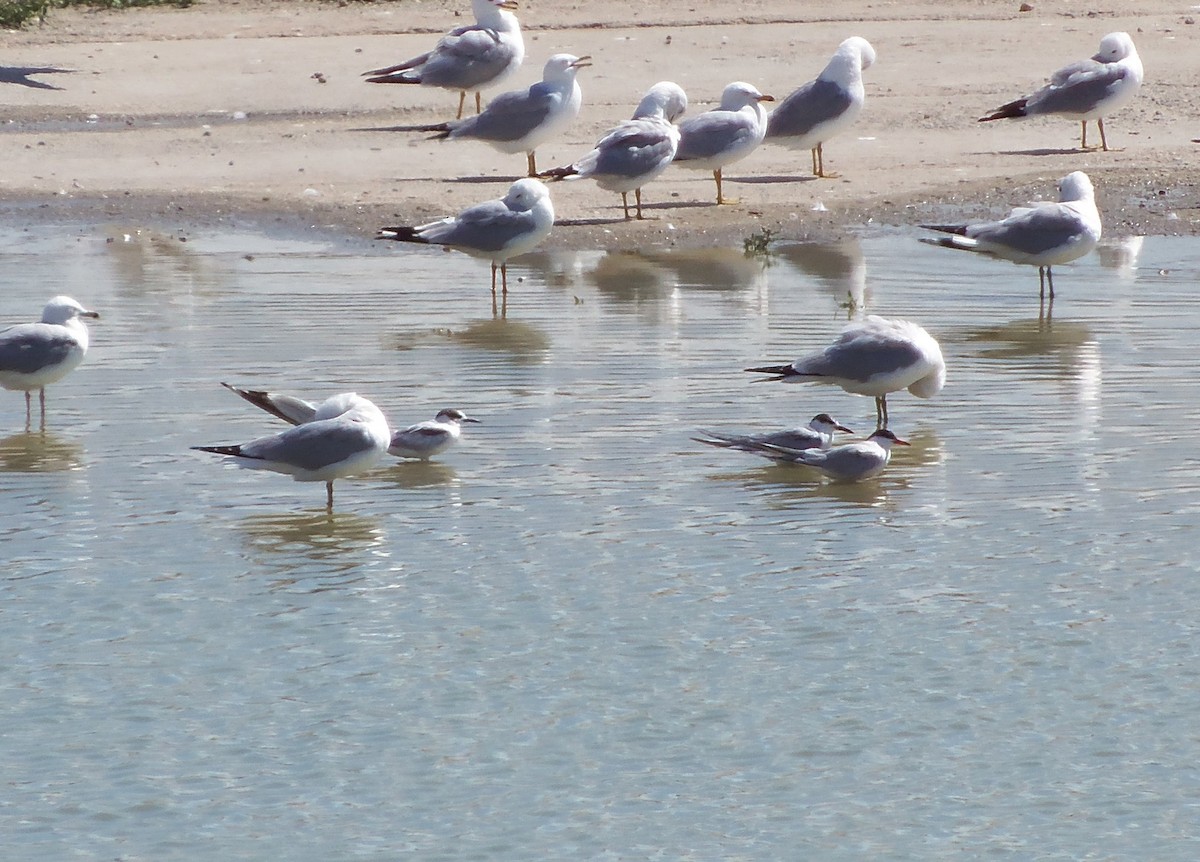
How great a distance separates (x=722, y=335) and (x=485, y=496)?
129 inches

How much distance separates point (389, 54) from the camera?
2153 cm

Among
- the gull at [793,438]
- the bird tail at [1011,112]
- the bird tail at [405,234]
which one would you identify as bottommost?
the gull at [793,438]

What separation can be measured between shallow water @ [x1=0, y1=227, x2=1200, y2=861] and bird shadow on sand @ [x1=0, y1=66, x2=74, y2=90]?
9160 millimetres

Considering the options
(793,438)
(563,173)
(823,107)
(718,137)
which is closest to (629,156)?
(563,173)

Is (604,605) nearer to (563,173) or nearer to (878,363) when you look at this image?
(878,363)

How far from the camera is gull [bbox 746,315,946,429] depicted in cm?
955

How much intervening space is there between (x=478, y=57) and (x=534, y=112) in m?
2.45

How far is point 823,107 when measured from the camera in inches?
655

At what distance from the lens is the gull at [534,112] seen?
16.2 m

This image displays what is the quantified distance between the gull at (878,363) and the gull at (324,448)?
1.96 m

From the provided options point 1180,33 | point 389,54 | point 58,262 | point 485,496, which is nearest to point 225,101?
point 389,54

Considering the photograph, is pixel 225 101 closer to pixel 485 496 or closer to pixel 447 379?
pixel 447 379

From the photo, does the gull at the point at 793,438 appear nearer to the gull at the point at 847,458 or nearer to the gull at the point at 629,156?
the gull at the point at 847,458

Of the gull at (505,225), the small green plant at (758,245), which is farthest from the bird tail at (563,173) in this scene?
the gull at (505,225)
